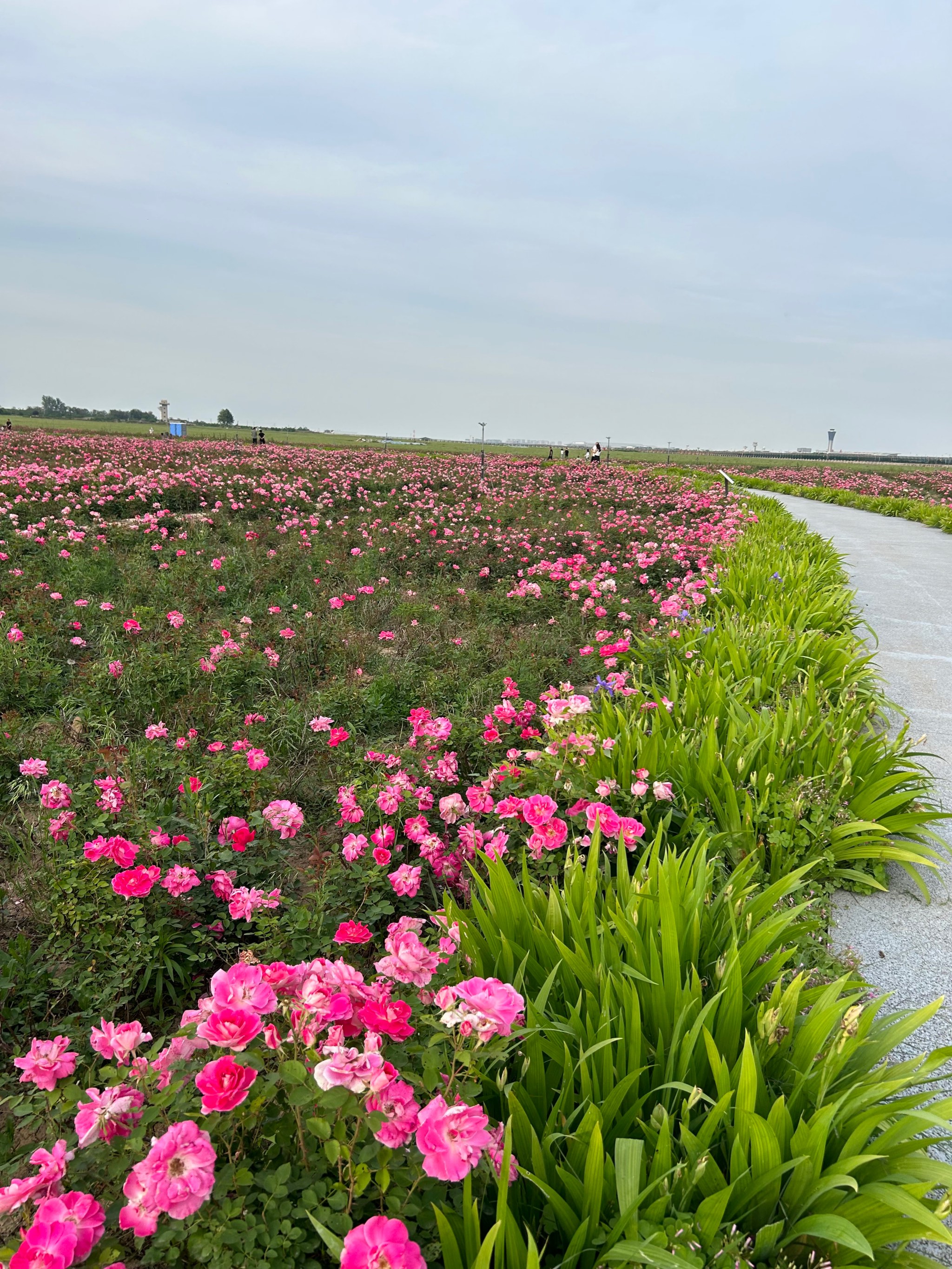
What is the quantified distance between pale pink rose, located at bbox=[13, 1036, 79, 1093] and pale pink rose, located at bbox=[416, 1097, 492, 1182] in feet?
2.66

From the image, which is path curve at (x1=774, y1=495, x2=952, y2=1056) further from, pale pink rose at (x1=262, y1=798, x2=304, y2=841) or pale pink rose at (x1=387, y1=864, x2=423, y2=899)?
pale pink rose at (x1=262, y1=798, x2=304, y2=841)

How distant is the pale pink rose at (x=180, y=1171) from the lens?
1.02m

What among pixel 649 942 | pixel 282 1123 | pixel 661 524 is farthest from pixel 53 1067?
pixel 661 524

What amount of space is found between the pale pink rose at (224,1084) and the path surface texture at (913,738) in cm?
147

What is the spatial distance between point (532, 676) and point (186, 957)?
9.14ft

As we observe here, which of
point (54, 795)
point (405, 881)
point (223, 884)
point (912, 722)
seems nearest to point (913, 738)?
point (912, 722)

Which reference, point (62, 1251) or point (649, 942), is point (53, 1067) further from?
point (649, 942)

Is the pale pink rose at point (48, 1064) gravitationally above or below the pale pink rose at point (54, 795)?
below

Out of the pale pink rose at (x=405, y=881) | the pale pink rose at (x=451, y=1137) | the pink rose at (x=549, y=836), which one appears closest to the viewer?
the pale pink rose at (x=451, y=1137)

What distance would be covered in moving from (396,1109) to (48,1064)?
0.79 m

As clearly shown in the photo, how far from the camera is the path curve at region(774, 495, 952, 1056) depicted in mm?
2168

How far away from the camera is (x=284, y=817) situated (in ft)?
8.16

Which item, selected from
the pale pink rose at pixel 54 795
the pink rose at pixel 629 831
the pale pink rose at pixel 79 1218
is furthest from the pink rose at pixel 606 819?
the pale pink rose at pixel 54 795

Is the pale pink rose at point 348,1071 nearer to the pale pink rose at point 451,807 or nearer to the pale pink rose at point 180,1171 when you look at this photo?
the pale pink rose at point 180,1171
